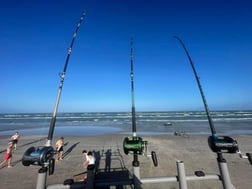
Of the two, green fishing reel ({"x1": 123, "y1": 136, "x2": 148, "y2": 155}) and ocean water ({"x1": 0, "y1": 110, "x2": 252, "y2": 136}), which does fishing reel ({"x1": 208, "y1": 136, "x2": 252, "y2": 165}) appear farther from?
ocean water ({"x1": 0, "y1": 110, "x2": 252, "y2": 136})

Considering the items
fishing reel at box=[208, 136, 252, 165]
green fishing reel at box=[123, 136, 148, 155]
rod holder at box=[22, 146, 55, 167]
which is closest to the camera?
rod holder at box=[22, 146, 55, 167]

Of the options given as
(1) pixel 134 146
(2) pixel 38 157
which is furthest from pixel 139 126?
(2) pixel 38 157

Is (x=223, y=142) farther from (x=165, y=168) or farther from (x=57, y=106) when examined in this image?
(x=165, y=168)

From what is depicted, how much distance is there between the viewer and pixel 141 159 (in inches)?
342

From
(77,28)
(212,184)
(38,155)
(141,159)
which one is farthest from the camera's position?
(141,159)

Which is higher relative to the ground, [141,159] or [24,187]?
[141,159]

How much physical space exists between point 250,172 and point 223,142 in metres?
5.89

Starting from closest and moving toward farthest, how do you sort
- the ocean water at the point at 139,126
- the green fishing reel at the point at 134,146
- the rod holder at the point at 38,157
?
the rod holder at the point at 38,157
the green fishing reel at the point at 134,146
the ocean water at the point at 139,126

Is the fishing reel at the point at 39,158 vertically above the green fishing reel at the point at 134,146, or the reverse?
the green fishing reel at the point at 134,146

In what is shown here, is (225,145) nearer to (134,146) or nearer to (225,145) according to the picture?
(225,145)

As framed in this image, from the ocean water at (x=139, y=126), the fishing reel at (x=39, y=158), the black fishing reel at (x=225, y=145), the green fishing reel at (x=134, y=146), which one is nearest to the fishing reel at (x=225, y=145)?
the black fishing reel at (x=225, y=145)

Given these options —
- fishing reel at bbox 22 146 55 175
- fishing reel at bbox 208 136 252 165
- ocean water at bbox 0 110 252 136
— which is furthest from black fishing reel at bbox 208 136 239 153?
ocean water at bbox 0 110 252 136

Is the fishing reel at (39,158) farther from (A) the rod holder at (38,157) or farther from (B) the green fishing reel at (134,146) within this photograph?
(B) the green fishing reel at (134,146)

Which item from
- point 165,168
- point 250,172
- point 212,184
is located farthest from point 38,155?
point 250,172
